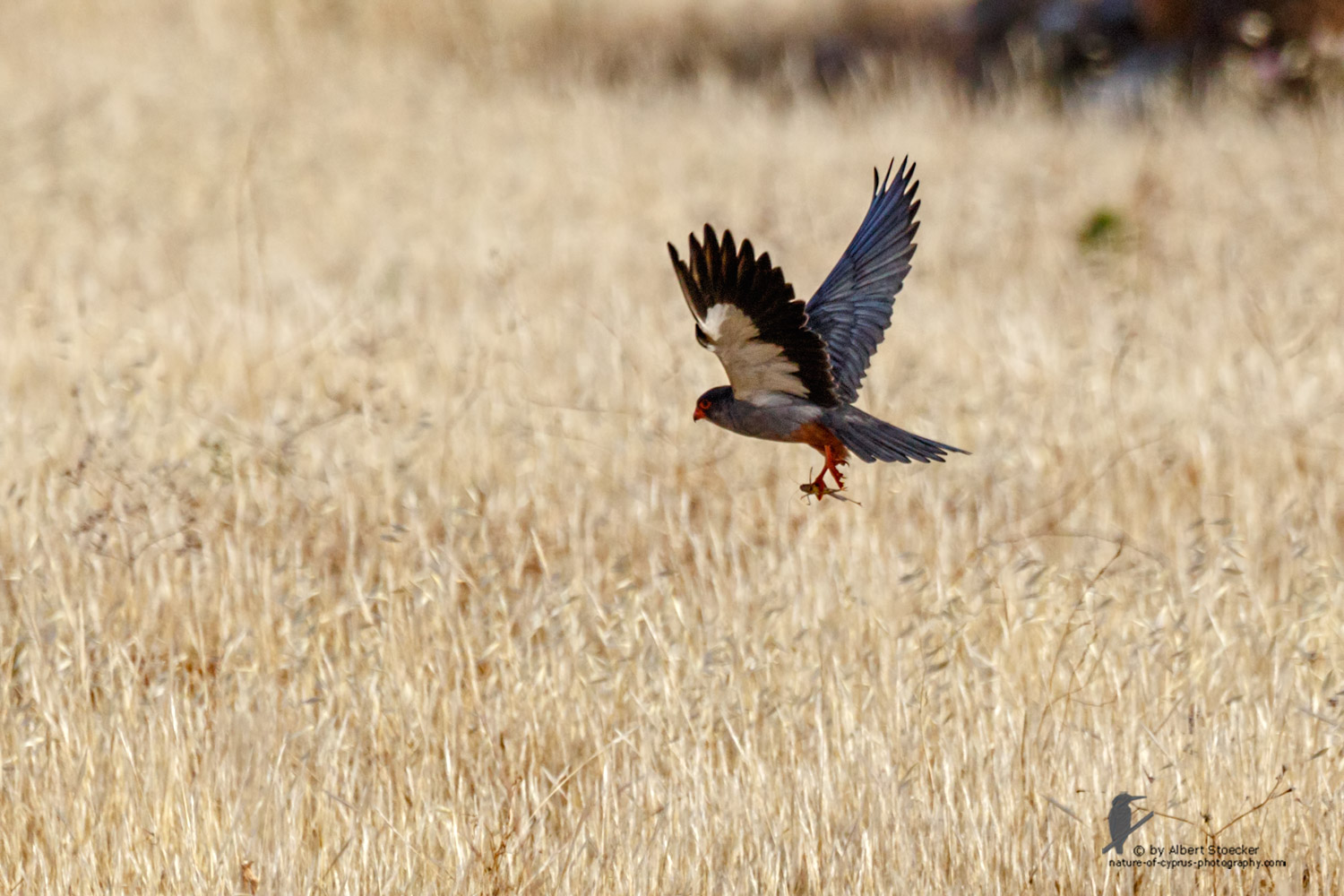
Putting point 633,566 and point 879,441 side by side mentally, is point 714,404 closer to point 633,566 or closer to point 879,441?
point 879,441

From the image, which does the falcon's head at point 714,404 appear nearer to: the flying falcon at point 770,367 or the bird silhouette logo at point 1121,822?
the flying falcon at point 770,367

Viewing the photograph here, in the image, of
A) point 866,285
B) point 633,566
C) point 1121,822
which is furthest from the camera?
point 633,566

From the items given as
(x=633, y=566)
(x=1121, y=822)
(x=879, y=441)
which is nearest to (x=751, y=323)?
(x=879, y=441)

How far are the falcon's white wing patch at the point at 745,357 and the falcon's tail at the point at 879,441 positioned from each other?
109 mm

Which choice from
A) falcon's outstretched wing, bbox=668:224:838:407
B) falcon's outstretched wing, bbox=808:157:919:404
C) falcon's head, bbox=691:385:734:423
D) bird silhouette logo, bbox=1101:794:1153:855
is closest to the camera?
falcon's outstretched wing, bbox=668:224:838:407

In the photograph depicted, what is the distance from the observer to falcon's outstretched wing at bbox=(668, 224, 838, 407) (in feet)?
8.11

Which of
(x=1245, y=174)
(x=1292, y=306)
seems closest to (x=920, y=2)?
(x=1245, y=174)

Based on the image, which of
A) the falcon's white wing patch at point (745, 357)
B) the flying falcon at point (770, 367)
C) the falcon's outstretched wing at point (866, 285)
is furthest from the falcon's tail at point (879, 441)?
the falcon's outstretched wing at point (866, 285)

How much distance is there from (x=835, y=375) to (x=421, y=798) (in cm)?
120

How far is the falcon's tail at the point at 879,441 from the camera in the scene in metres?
2.57

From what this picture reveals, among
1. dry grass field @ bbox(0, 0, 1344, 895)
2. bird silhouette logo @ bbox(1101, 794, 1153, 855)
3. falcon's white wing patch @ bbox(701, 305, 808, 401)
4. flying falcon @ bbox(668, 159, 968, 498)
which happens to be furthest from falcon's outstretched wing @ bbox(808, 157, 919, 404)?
bird silhouette logo @ bbox(1101, 794, 1153, 855)

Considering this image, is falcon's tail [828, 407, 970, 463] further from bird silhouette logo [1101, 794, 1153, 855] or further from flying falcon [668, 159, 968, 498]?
bird silhouette logo [1101, 794, 1153, 855]

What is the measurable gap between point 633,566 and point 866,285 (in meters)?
1.25

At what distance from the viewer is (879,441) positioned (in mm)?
2658
